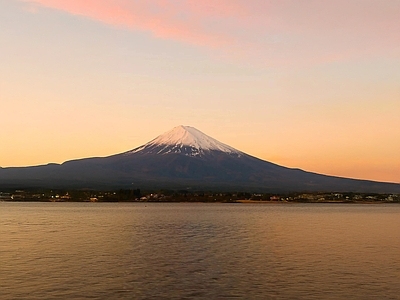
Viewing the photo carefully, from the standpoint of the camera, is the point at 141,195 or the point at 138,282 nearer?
the point at 138,282

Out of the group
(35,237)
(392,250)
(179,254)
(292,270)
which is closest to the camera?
(292,270)

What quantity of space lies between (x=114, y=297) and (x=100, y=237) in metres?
26.1

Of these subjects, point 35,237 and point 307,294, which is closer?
point 307,294

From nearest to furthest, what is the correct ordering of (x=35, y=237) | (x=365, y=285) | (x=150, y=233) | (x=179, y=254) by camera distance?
(x=365, y=285) → (x=179, y=254) → (x=35, y=237) → (x=150, y=233)

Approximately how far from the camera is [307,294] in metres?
23.3

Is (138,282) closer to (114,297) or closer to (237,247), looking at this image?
(114,297)

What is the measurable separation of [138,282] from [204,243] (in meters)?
17.5

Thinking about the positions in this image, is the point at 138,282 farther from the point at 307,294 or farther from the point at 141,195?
the point at 141,195

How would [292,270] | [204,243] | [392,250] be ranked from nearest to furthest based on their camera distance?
[292,270] < [392,250] < [204,243]

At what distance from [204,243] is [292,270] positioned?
1411 cm

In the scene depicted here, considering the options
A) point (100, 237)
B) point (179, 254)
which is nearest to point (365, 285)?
point (179, 254)

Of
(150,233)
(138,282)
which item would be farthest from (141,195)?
(138,282)

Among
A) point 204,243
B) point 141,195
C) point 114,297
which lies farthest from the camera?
point 141,195

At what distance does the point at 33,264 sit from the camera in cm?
3077
